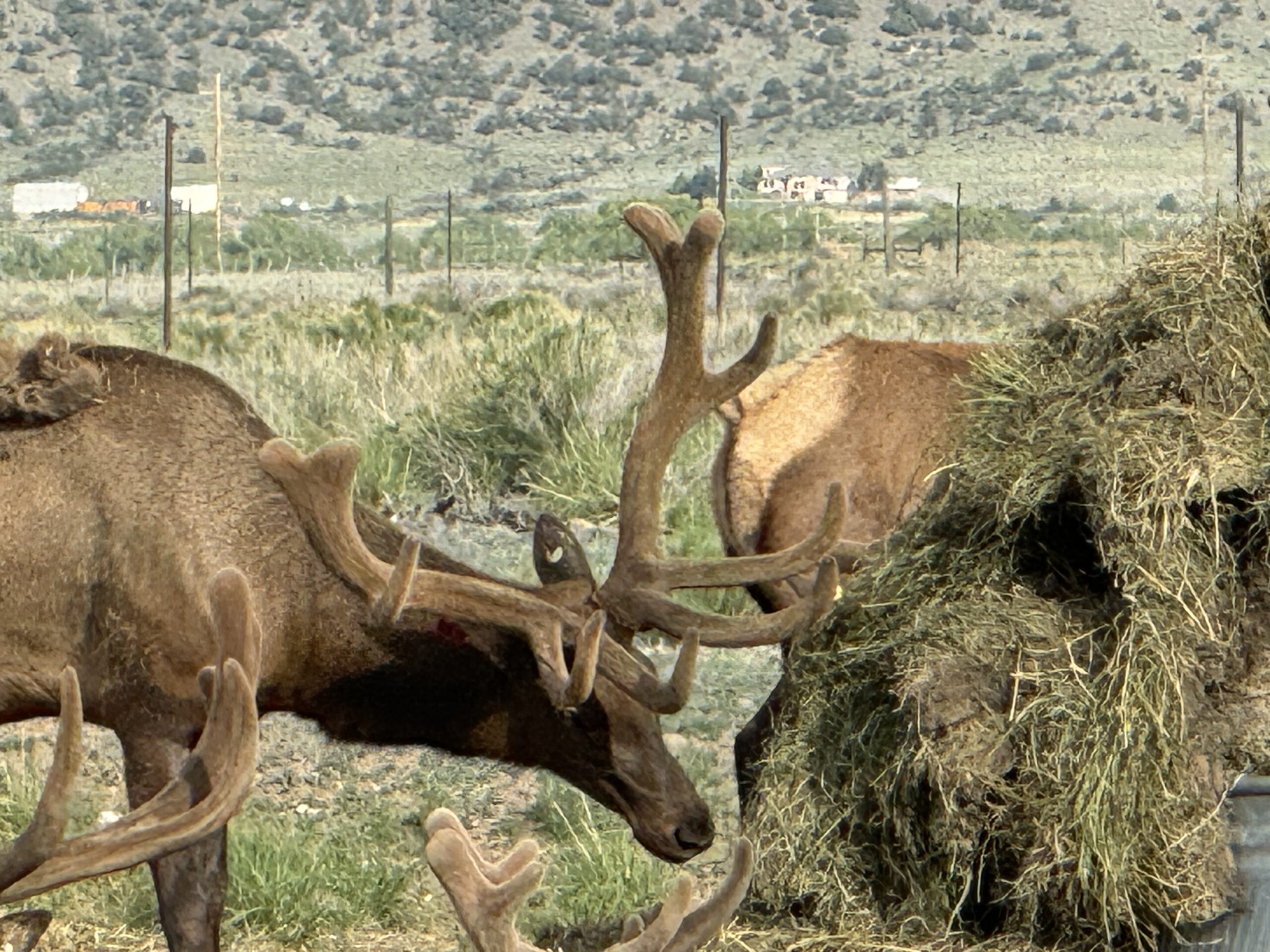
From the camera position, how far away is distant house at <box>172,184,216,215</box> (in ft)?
163

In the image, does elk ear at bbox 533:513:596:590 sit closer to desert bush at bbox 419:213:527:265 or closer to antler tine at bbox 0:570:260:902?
antler tine at bbox 0:570:260:902

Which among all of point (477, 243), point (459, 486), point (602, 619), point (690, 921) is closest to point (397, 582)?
point (602, 619)

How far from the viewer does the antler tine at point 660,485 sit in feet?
16.0

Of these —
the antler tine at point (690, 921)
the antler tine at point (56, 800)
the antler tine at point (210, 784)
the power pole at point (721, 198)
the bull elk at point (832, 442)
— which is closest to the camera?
the antler tine at point (56, 800)

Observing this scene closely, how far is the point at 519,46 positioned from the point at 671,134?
701cm

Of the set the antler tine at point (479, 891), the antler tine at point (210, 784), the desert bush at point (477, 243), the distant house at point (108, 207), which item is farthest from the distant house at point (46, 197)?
the antler tine at point (479, 891)

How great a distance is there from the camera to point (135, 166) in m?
55.8

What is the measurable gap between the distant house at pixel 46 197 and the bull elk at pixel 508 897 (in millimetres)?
49448

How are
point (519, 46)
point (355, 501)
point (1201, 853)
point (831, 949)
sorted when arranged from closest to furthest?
point (1201, 853)
point (831, 949)
point (355, 501)
point (519, 46)

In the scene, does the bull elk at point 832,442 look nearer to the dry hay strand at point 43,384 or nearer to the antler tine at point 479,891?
the dry hay strand at point 43,384

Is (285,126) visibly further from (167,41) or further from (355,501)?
(355,501)

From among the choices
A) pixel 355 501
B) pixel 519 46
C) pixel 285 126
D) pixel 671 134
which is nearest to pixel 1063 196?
pixel 671 134

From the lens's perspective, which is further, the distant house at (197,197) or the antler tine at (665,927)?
the distant house at (197,197)

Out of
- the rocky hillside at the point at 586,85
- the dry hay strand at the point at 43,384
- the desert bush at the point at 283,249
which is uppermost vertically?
the rocky hillside at the point at 586,85
